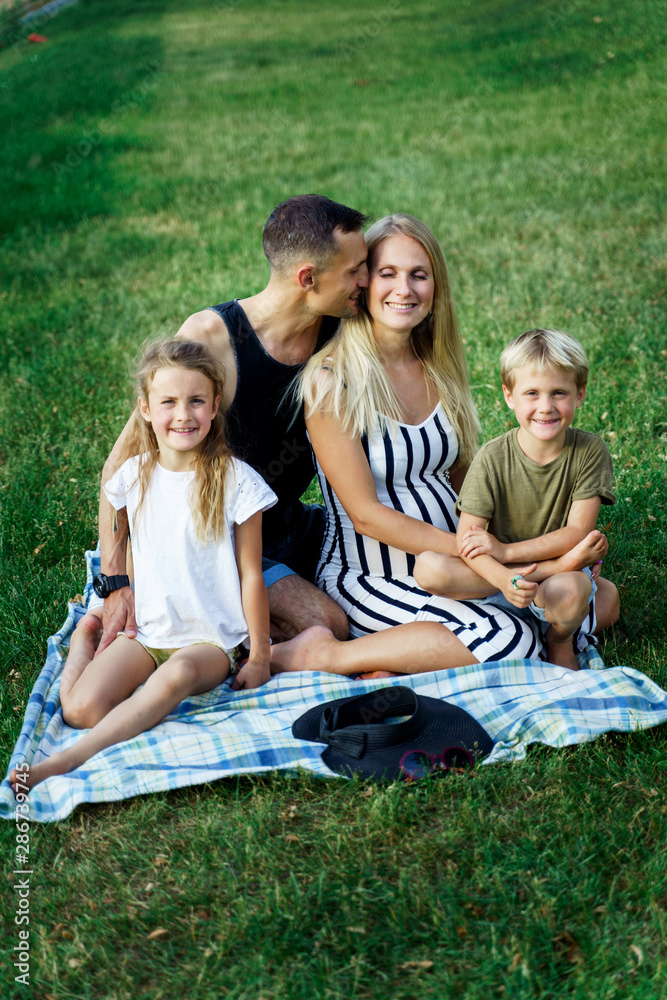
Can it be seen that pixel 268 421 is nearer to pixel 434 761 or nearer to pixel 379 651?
pixel 379 651

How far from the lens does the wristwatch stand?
11.9ft

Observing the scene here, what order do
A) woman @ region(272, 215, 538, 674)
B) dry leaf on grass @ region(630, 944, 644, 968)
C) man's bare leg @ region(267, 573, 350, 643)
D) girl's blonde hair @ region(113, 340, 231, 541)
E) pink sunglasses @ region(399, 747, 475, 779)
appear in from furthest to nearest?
man's bare leg @ region(267, 573, 350, 643), woman @ region(272, 215, 538, 674), girl's blonde hair @ region(113, 340, 231, 541), pink sunglasses @ region(399, 747, 475, 779), dry leaf on grass @ region(630, 944, 644, 968)

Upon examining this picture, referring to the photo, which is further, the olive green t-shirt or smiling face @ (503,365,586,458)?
the olive green t-shirt

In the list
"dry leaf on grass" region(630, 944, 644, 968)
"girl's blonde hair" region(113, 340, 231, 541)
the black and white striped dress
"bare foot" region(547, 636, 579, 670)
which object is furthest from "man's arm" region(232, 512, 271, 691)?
"dry leaf on grass" region(630, 944, 644, 968)


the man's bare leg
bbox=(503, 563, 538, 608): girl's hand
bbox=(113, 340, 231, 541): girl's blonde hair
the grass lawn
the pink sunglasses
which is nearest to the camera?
the grass lawn

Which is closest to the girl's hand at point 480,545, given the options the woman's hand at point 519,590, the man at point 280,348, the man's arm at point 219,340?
the woman's hand at point 519,590

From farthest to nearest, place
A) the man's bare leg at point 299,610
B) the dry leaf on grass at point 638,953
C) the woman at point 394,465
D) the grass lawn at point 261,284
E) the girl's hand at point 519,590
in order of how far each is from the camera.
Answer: the man's bare leg at point 299,610, the woman at point 394,465, the girl's hand at point 519,590, the grass lawn at point 261,284, the dry leaf on grass at point 638,953

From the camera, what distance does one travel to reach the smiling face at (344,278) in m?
3.62

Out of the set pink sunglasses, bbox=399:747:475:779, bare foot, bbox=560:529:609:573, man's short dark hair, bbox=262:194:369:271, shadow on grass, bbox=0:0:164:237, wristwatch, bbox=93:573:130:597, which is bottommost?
pink sunglasses, bbox=399:747:475:779

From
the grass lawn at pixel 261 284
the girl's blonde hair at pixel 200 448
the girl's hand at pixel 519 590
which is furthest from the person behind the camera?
the girl's blonde hair at pixel 200 448

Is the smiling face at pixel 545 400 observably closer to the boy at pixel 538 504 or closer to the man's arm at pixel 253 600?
the boy at pixel 538 504

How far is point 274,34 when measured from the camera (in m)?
18.3

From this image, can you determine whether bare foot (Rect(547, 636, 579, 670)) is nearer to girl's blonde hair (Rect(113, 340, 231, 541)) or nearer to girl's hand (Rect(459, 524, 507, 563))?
girl's hand (Rect(459, 524, 507, 563))

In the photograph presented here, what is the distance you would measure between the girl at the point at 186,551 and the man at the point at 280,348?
7.0 inches
